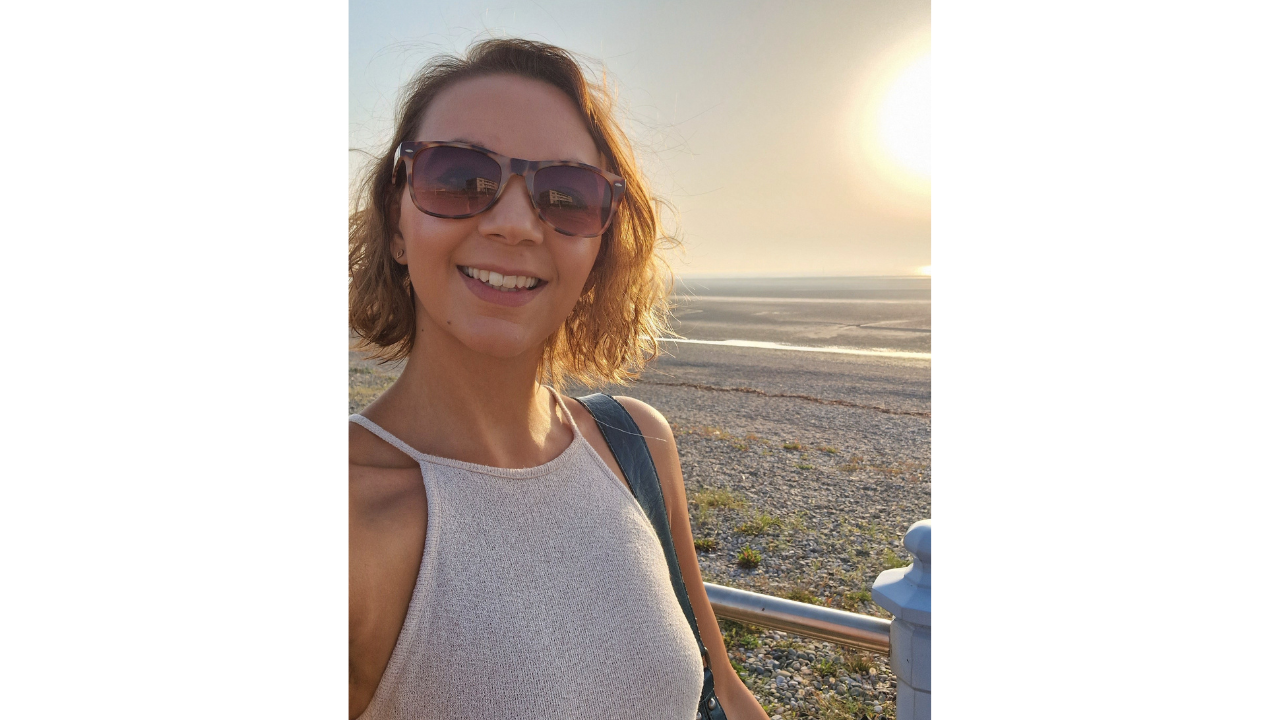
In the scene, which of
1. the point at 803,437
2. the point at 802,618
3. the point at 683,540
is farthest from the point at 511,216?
the point at 803,437

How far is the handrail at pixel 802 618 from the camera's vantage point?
875 millimetres

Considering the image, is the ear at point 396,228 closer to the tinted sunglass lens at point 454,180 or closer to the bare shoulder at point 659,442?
the tinted sunglass lens at point 454,180

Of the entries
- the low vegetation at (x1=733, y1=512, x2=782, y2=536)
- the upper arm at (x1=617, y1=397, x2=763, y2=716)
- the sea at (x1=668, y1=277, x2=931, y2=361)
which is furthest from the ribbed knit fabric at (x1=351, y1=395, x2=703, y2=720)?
the low vegetation at (x1=733, y1=512, x2=782, y2=536)

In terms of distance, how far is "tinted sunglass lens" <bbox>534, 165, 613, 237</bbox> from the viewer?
719 mm

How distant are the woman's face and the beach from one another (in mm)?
206

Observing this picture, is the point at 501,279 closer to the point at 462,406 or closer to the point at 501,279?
the point at 501,279

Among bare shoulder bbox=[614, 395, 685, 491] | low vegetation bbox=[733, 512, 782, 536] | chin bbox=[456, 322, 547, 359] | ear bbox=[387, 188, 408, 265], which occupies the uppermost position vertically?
ear bbox=[387, 188, 408, 265]

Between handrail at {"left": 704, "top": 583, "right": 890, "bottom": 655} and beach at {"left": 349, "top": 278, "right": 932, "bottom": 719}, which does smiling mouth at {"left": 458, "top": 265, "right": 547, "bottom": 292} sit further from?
handrail at {"left": 704, "top": 583, "right": 890, "bottom": 655}

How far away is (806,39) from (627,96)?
0.92ft
